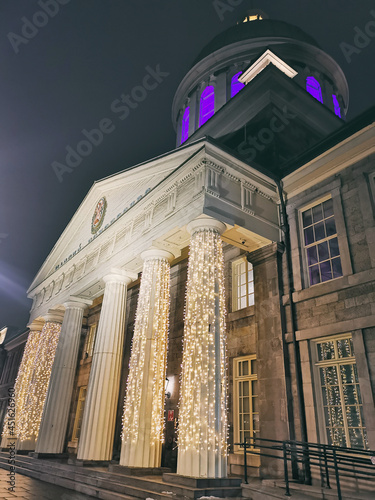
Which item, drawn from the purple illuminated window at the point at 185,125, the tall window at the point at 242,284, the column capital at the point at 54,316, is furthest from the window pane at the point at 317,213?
the purple illuminated window at the point at 185,125

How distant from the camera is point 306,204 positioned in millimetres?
10766

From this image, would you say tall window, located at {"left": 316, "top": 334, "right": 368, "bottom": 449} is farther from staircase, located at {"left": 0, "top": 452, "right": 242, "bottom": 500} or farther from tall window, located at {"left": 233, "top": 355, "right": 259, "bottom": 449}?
staircase, located at {"left": 0, "top": 452, "right": 242, "bottom": 500}

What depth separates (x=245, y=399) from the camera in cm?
1066

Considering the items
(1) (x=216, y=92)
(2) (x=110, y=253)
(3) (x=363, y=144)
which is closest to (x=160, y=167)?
(2) (x=110, y=253)

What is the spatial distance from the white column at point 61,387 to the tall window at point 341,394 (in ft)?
36.2

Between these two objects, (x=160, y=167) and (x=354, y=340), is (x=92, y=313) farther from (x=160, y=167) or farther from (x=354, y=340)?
(x=354, y=340)

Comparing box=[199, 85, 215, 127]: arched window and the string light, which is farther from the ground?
box=[199, 85, 215, 127]: arched window

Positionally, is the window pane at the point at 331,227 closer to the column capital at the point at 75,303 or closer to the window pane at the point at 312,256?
the window pane at the point at 312,256

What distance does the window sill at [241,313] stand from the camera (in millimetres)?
11188

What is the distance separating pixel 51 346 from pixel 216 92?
18800mm

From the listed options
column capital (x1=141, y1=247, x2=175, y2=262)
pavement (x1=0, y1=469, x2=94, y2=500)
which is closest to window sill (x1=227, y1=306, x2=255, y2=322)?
column capital (x1=141, y1=247, x2=175, y2=262)

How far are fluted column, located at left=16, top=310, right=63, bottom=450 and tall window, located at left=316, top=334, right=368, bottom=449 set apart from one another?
506 inches

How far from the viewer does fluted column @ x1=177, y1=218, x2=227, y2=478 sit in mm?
7535

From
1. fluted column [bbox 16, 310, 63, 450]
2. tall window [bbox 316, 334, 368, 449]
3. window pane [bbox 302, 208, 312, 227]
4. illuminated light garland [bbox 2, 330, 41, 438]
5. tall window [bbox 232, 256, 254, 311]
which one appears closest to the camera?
tall window [bbox 316, 334, 368, 449]
